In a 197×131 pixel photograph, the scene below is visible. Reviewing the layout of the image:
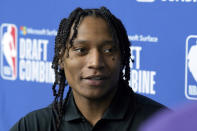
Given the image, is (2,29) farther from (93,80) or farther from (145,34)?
(93,80)

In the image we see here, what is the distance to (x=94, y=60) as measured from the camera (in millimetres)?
1812

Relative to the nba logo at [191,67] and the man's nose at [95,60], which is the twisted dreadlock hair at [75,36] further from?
the nba logo at [191,67]

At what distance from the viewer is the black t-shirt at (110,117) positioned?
191 cm

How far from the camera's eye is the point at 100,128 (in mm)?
1898

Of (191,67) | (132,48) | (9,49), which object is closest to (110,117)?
(191,67)

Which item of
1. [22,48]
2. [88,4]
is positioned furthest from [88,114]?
[22,48]

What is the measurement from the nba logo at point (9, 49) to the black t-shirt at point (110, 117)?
188cm

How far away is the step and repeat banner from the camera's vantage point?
2.91 m

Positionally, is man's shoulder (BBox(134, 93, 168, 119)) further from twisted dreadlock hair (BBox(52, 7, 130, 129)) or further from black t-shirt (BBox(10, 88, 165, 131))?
twisted dreadlock hair (BBox(52, 7, 130, 129))

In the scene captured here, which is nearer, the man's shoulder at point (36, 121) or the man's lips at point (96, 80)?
the man's lips at point (96, 80)

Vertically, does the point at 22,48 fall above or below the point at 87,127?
above

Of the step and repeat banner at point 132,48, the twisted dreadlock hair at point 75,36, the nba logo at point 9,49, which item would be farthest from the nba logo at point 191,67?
the nba logo at point 9,49

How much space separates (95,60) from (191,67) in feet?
3.97

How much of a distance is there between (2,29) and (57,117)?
6.81ft
